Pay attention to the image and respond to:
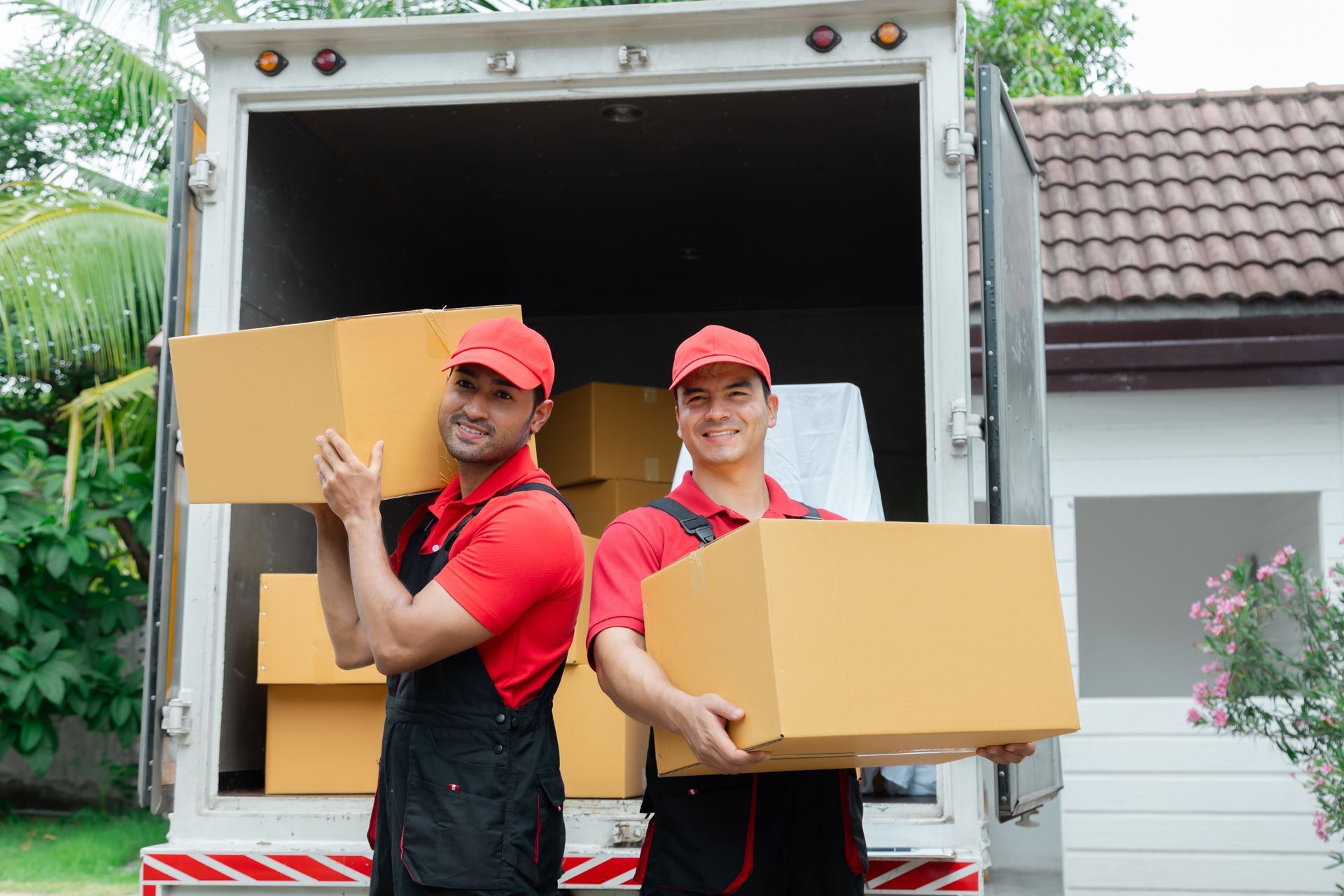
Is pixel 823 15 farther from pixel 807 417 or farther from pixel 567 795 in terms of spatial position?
pixel 567 795

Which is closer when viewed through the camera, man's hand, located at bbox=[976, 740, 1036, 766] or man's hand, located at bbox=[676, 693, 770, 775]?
man's hand, located at bbox=[676, 693, 770, 775]

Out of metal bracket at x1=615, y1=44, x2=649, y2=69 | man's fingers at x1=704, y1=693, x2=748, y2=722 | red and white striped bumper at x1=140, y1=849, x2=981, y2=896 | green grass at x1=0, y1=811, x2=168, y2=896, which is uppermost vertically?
metal bracket at x1=615, y1=44, x2=649, y2=69

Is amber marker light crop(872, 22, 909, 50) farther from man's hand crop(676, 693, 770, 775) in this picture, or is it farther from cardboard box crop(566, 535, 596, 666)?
man's hand crop(676, 693, 770, 775)

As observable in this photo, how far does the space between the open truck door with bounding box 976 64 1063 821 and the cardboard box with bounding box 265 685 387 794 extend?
1.57 m

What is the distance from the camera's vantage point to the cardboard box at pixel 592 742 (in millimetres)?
3324

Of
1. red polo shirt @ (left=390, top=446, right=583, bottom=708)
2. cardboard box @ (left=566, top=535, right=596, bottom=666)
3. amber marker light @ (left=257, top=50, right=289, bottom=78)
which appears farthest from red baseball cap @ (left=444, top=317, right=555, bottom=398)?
amber marker light @ (left=257, top=50, right=289, bottom=78)

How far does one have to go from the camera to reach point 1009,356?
10.2 feet

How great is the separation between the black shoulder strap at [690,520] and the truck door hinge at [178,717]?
1.36m

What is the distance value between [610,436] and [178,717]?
192cm

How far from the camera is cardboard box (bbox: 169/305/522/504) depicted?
2.35 metres

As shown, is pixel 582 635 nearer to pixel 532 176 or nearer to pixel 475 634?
pixel 475 634

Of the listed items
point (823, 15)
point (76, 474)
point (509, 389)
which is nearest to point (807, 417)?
point (823, 15)

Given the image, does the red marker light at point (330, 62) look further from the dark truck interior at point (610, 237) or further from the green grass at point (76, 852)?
the green grass at point (76, 852)

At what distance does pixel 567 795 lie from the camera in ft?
11.0
